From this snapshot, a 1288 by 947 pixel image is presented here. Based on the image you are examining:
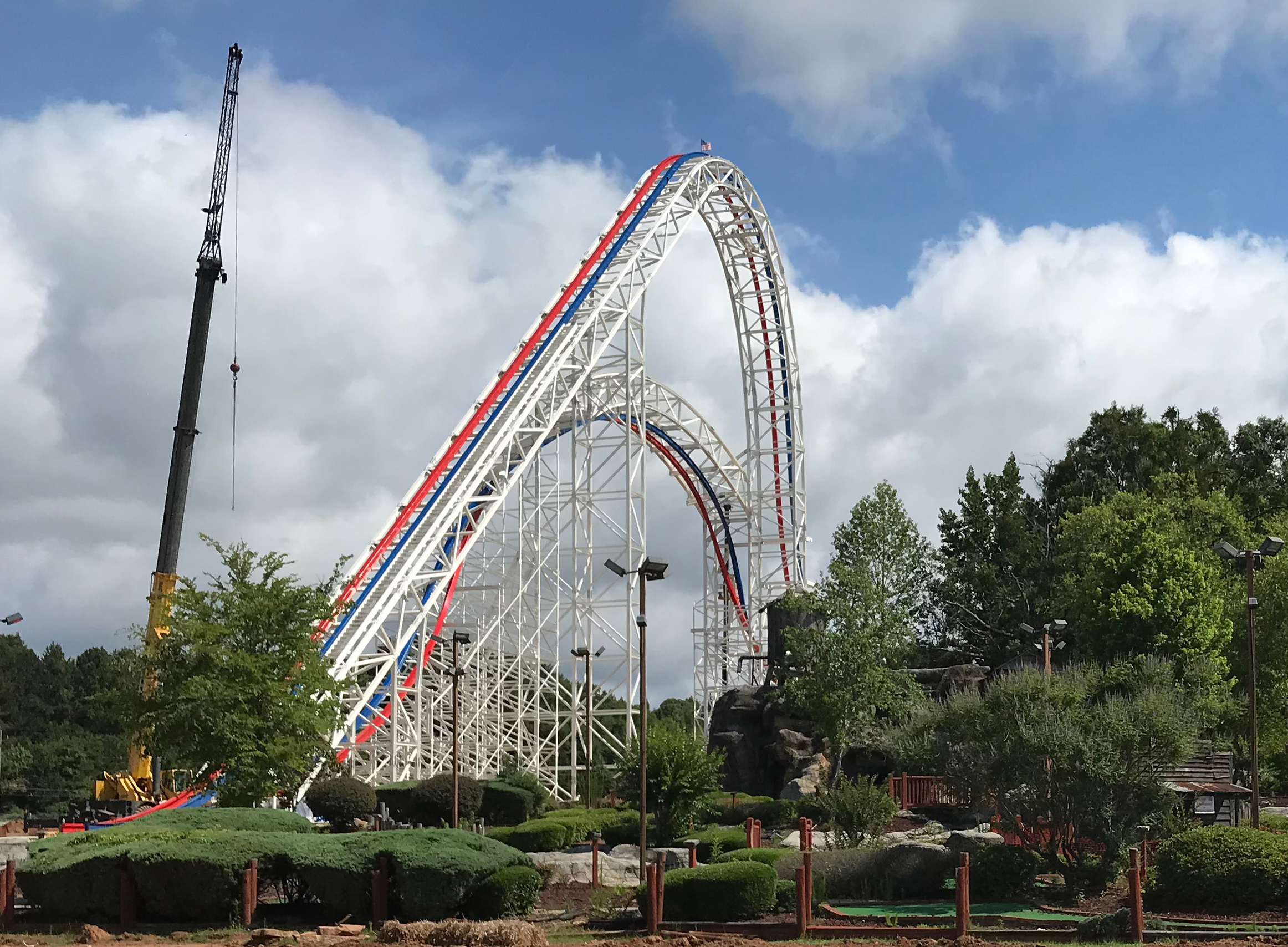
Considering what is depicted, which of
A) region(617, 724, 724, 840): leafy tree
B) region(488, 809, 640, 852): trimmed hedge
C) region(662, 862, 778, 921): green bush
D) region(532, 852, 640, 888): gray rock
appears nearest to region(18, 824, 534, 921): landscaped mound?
region(662, 862, 778, 921): green bush

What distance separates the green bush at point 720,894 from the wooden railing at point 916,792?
567 inches

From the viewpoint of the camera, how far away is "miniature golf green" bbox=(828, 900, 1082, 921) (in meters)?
17.5

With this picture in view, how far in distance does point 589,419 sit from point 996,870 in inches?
897

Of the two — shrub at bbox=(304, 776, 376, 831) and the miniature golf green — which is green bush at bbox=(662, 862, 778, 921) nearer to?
the miniature golf green

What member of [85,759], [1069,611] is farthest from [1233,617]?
[85,759]

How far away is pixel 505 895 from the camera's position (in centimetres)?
1703

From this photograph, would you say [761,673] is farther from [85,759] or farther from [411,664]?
[85,759]

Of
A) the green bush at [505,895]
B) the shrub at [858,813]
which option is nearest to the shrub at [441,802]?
the shrub at [858,813]

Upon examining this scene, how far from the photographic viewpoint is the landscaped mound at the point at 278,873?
55.3ft

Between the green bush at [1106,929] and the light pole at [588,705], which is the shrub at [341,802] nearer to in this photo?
the light pole at [588,705]

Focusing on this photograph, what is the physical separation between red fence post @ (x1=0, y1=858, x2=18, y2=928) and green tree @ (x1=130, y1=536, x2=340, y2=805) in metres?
7.48

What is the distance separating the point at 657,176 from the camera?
4403 centimetres

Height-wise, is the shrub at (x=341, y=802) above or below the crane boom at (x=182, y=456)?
below

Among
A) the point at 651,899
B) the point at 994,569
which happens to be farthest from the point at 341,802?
the point at 994,569
